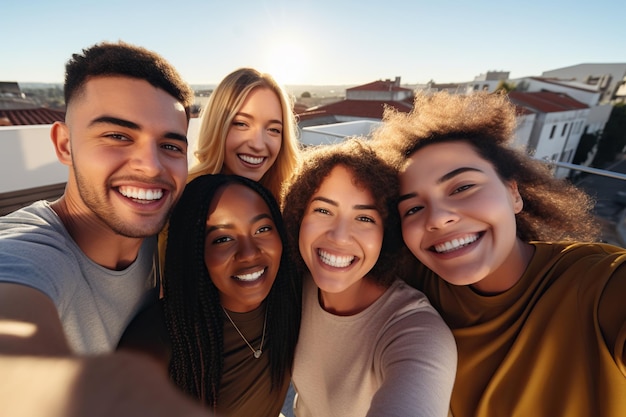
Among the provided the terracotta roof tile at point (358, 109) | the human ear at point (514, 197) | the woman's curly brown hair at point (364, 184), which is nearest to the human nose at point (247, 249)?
the woman's curly brown hair at point (364, 184)

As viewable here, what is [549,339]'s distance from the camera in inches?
41.6

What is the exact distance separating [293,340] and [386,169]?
3.41ft

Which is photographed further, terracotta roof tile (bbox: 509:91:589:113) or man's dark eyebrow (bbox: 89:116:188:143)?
terracotta roof tile (bbox: 509:91:589:113)

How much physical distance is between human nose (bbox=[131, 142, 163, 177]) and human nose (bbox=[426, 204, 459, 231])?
4.13 feet

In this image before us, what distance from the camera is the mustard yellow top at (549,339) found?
968 millimetres

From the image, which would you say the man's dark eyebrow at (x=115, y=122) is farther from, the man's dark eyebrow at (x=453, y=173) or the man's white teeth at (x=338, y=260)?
the man's dark eyebrow at (x=453, y=173)

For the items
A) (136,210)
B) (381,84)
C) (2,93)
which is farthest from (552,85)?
(2,93)

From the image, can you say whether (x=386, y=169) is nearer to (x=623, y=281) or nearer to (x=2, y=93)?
(x=623, y=281)

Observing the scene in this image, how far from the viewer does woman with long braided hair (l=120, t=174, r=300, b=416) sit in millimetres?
1313

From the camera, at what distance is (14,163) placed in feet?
13.2

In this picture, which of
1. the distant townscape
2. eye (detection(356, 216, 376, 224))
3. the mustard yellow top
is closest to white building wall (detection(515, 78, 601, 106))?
the distant townscape

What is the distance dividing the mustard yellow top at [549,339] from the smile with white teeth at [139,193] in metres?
1.53

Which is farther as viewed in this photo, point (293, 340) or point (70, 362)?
point (293, 340)

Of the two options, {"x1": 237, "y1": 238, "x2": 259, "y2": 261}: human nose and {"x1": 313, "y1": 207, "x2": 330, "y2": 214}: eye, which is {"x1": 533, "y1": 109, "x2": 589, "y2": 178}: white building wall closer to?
{"x1": 313, "y1": 207, "x2": 330, "y2": 214}: eye
